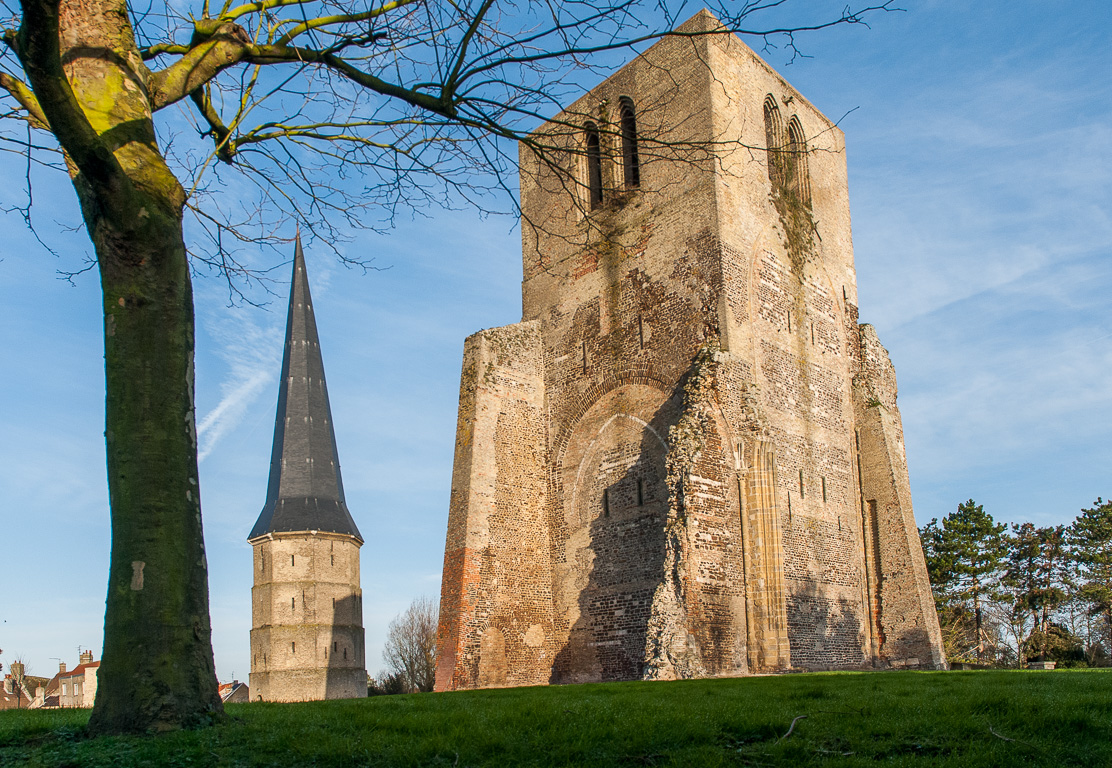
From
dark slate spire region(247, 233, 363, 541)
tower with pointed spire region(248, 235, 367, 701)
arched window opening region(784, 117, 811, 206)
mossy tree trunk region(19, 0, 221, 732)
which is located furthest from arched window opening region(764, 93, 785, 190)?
tower with pointed spire region(248, 235, 367, 701)

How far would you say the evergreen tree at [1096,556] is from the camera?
31922 millimetres

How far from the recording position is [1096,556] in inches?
1297

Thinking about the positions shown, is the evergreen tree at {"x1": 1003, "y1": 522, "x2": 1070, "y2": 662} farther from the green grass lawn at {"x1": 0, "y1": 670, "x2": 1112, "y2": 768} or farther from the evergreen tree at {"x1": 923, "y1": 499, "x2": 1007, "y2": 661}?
the green grass lawn at {"x1": 0, "y1": 670, "x2": 1112, "y2": 768}

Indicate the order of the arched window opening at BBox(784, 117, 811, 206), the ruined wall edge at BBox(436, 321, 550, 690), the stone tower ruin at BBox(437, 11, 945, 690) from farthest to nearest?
the arched window opening at BBox(784, 117, 811, 206)
the ruined wall edge at BBox(436, 321, 550, 690)
the stone tower ruin at BBox(437, 11, 945, 690)

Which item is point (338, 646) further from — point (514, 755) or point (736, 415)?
point (514, 755)

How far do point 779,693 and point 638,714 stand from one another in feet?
6.62

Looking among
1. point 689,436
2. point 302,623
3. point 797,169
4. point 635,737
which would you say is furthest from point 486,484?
point 302,623

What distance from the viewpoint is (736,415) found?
53.6ft

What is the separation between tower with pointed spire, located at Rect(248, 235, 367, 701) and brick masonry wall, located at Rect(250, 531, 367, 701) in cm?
4

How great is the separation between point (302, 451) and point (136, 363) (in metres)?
31.3

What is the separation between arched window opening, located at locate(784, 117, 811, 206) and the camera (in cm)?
2033

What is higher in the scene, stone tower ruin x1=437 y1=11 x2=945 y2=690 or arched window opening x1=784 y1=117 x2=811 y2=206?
arched window opening x1=784 y1=117 x2=811 y2=206

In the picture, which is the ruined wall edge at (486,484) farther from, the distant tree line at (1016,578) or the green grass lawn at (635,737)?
the distant tree line at (1016,578)

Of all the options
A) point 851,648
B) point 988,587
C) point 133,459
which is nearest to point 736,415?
point 851,648
